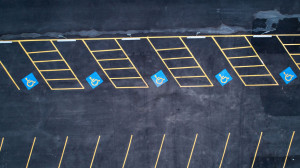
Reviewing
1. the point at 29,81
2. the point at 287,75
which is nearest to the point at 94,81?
the point at 29,81

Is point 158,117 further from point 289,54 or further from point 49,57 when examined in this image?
point 289,54

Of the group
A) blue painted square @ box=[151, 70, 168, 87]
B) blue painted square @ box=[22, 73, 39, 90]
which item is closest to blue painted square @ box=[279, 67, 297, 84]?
blue painted square @ box=[151, 70, 168, 87]

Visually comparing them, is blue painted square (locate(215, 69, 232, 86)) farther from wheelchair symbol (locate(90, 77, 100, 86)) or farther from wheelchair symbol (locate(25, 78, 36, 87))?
wheelchair symbol (locate(25, 78, 36, 87))

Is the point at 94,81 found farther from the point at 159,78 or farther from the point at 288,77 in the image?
the point at 288,77

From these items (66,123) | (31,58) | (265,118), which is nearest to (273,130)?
(265,118)

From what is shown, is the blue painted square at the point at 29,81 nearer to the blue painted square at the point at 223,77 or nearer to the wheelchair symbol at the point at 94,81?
the wheelchair symbol at the point at 94,81

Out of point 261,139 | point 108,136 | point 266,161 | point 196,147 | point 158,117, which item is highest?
point 108,136
